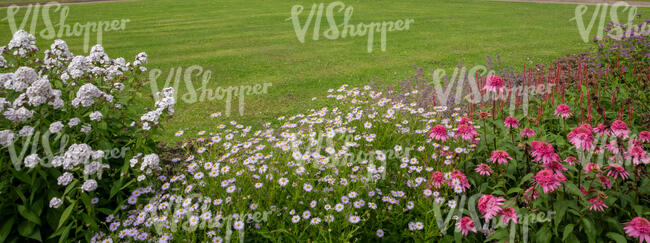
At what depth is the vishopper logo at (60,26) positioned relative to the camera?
48.1 ft

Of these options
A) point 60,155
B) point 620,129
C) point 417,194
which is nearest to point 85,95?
point 60,155

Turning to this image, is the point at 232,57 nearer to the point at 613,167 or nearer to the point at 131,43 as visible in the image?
the point at 131,43

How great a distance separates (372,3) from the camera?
23344 mm

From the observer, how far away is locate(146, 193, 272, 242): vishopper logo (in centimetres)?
298

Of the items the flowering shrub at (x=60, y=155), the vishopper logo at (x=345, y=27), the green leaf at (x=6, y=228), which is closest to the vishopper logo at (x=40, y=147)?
the flowering shrub at (x=60, y=155)

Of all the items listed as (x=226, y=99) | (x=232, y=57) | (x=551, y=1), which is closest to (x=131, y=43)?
(x=232, y=57)

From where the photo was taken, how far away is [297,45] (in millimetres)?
12625

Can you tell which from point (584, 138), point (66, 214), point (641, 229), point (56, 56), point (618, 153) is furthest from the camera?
point (56, 56)

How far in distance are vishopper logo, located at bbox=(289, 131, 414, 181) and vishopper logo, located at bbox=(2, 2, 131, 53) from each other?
10165 mm

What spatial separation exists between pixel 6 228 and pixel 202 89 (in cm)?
561

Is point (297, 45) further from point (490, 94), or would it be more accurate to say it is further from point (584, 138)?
point (584, 138)

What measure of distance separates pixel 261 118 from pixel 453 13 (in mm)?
15216

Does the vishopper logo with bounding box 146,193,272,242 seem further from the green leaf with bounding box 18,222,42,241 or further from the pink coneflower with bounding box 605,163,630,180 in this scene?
the pink coneflower with bounding box 605,163,630,180

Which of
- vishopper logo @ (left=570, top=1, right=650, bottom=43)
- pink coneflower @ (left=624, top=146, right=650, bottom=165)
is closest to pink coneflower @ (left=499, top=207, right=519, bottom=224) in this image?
pink coneflower @ (left=624, top=146, right=650, bottom=165)
